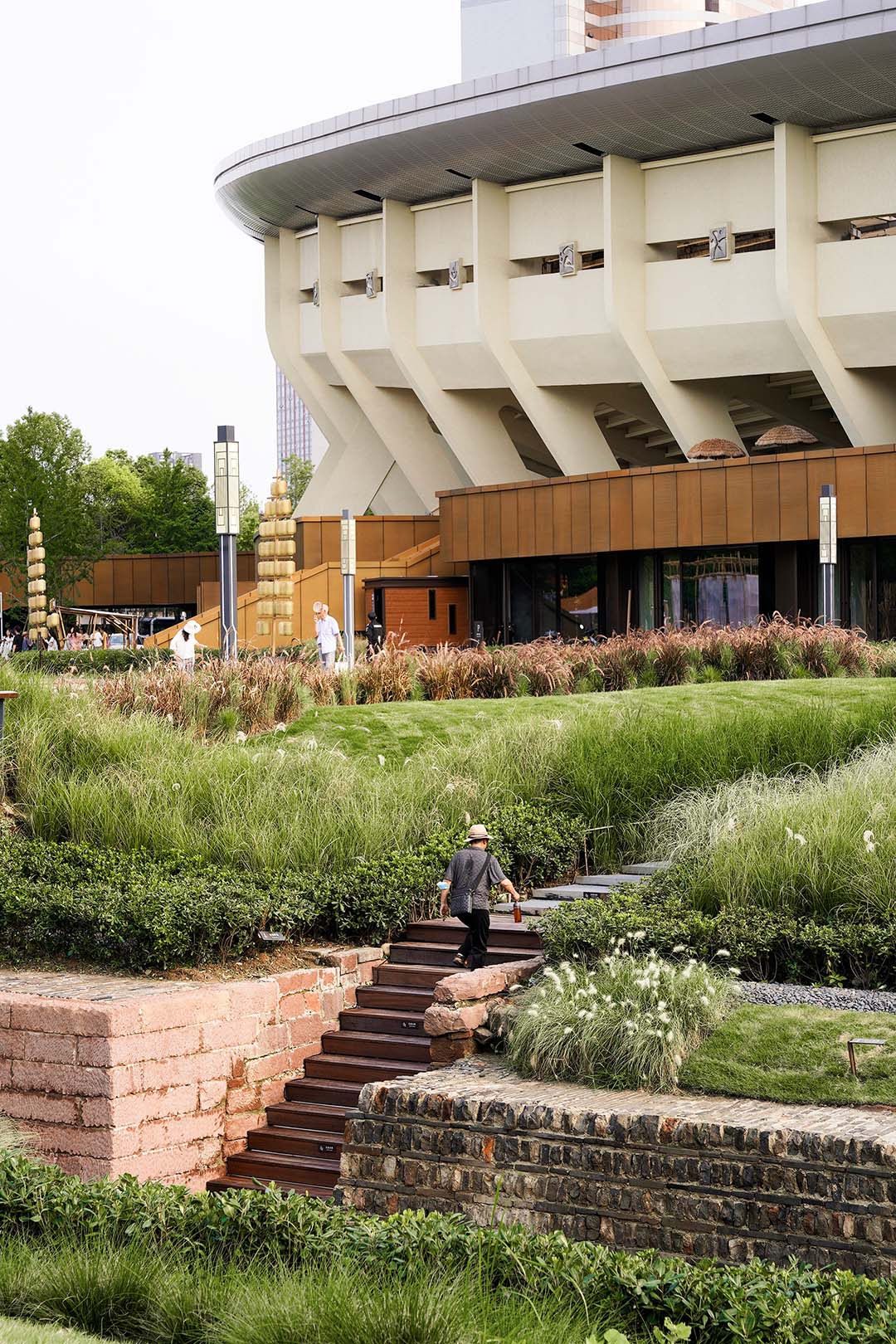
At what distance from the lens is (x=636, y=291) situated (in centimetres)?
3759

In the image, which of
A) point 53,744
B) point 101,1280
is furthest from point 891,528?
point 101,1280

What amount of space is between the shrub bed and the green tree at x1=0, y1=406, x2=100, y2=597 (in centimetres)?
4711

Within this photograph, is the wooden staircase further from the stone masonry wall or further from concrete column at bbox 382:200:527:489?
concrete column at bbox 382:200:527:489

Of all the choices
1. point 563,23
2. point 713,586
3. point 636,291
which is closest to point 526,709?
point 713,586

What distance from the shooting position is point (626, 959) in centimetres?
1002

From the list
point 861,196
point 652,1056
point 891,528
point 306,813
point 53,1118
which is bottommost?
point 53,1118

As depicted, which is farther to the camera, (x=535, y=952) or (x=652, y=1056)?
(x=535, y=952)

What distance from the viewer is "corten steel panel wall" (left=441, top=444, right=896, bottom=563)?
32.7 metres

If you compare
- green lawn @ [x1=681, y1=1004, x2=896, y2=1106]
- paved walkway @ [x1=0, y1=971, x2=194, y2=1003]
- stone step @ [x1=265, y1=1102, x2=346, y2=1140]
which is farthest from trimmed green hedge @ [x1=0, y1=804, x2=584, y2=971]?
green lawn @ [x1=681, y1=1004, x2=896, y2=1106]

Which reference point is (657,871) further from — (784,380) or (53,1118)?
(784,380)

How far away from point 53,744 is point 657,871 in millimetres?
6049

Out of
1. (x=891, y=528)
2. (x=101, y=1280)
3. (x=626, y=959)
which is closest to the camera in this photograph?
(x=101, y=1280)

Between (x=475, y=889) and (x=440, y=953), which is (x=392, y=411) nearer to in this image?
(x=440, y=953)

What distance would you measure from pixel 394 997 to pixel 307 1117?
111 centimetres
